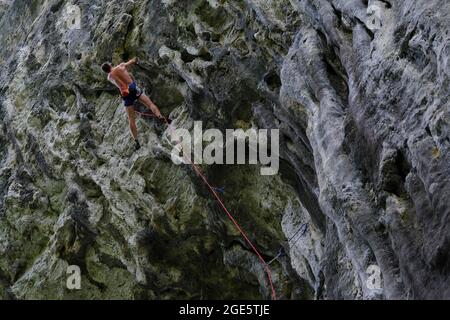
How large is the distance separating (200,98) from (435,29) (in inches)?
308

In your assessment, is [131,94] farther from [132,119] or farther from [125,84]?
[132,119]

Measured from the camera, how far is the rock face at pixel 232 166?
8367mm

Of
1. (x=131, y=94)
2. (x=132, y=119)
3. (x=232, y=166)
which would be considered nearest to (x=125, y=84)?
(x=131, y=94)

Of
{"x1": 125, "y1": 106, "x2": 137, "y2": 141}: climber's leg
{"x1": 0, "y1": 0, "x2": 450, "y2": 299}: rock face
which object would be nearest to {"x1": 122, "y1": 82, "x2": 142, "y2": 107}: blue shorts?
{"x1": 125, "y1": 106, "x2": 137, "y2": 141}: climber's leg

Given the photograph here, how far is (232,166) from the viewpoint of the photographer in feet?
49.8

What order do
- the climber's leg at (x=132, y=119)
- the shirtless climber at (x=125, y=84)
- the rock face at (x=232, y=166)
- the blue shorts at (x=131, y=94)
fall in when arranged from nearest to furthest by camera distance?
the rock face at (x=232, y=166) < the shirtless climber at (x=125, y=84) < the blue shorts at (x=131, y=94) < the climber's leg at (x=132, y=119)

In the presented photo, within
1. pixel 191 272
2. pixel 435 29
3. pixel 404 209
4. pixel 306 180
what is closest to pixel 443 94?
pixel 435 29

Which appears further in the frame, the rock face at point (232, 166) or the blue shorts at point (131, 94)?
the blue shorts at point (131, 94)

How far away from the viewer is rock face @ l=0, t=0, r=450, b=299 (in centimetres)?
837

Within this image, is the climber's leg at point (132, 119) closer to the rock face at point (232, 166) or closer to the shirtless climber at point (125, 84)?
the shirtless climber at point (125, 84)

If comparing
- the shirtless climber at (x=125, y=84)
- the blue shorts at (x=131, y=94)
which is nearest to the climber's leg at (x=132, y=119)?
the shirtless climber at (x=125, y=84)

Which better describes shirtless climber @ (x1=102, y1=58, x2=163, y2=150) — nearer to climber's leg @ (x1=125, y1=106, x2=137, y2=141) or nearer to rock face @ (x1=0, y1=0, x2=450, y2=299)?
climber's leg @ (x1=125, y1=106, x2=137, y2=141)

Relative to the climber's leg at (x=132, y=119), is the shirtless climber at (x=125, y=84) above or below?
above
